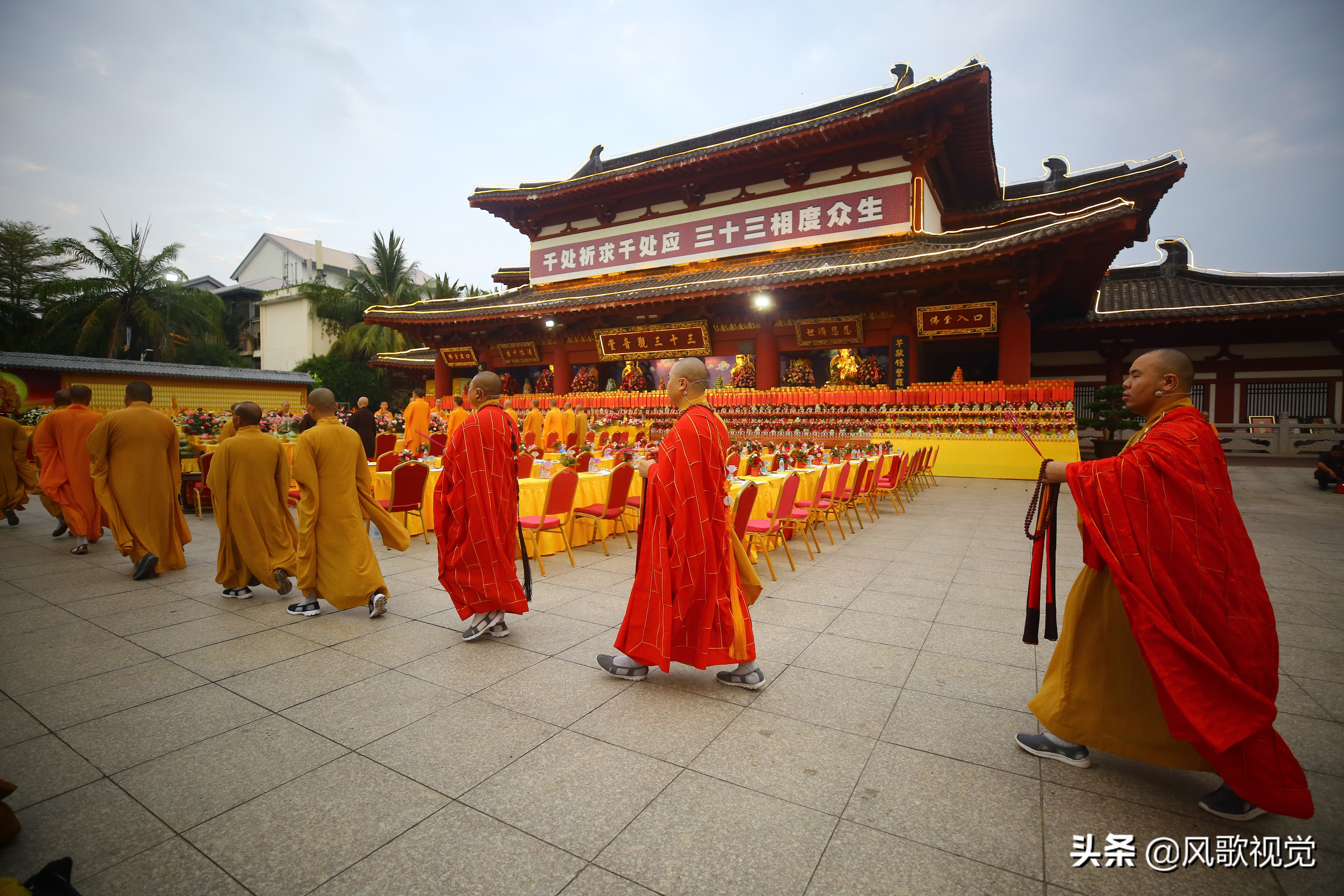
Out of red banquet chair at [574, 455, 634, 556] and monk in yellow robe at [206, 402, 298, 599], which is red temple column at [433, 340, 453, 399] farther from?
monk in yellow robe at [206, 402, 298, 599]

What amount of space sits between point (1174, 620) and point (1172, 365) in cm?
91

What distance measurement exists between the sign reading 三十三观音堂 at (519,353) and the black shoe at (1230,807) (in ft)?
57.2

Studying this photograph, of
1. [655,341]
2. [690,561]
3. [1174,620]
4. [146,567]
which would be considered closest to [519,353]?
[655,341]

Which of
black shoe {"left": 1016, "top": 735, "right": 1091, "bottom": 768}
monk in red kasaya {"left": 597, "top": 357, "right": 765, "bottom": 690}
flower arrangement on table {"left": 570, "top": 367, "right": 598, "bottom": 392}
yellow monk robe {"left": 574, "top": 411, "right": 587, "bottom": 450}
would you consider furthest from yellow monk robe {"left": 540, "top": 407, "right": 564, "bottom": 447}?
black shoe {"left": 1016, "top": 735, "right": 1091, "bottom": 768}

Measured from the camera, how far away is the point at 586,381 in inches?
675

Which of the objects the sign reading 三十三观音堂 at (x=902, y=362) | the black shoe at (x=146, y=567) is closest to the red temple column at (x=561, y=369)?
the sign reading 三十三观音堂 at (x=902, y=362)

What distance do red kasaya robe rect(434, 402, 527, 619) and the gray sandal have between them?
773 millimetres

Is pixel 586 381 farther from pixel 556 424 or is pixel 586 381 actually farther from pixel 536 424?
pixel 556 424

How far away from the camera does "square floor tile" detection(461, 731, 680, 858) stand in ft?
6.33

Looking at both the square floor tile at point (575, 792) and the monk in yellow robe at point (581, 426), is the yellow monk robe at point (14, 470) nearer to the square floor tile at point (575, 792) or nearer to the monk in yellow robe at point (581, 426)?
the monk in yellow robe at point (581, 426)

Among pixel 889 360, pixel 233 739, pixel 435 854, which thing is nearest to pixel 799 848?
pixel 435 854

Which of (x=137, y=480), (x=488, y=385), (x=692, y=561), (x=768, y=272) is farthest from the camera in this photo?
(x=768, y=272)

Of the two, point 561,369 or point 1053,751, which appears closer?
point 1053,751

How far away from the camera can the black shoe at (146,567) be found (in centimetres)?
479
